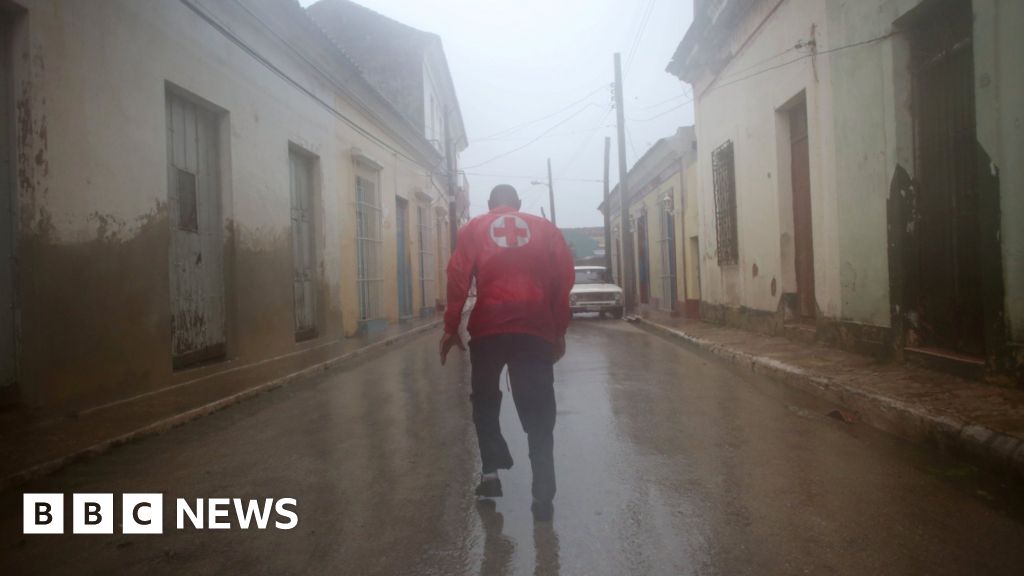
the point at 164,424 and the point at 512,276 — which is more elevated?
the point at 512,276

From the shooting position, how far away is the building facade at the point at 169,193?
19.7 feet

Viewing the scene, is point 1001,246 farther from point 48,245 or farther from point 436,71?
point 436,71

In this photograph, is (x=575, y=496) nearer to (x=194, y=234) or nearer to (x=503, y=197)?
(x=503, y=197)

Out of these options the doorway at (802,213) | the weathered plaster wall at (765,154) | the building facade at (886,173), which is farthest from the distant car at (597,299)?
the doorway at (802,213)

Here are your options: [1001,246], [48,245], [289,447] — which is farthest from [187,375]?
[1001,246]

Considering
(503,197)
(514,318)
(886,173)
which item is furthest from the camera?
(886,173)

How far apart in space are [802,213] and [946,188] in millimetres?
4025

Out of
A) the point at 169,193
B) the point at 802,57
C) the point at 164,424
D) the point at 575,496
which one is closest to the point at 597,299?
the point at 802,57

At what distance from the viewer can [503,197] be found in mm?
4082

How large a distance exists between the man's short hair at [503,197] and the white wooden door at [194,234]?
5.86m

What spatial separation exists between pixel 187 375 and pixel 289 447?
157 inches

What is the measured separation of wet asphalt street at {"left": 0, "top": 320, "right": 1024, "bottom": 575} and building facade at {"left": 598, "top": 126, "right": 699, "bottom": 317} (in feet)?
41.9

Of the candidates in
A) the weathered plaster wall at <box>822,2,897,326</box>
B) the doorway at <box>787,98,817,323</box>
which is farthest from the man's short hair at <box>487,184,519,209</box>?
the doorway at <box>787,98,817,323</box>

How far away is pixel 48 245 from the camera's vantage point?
618 centimetres
